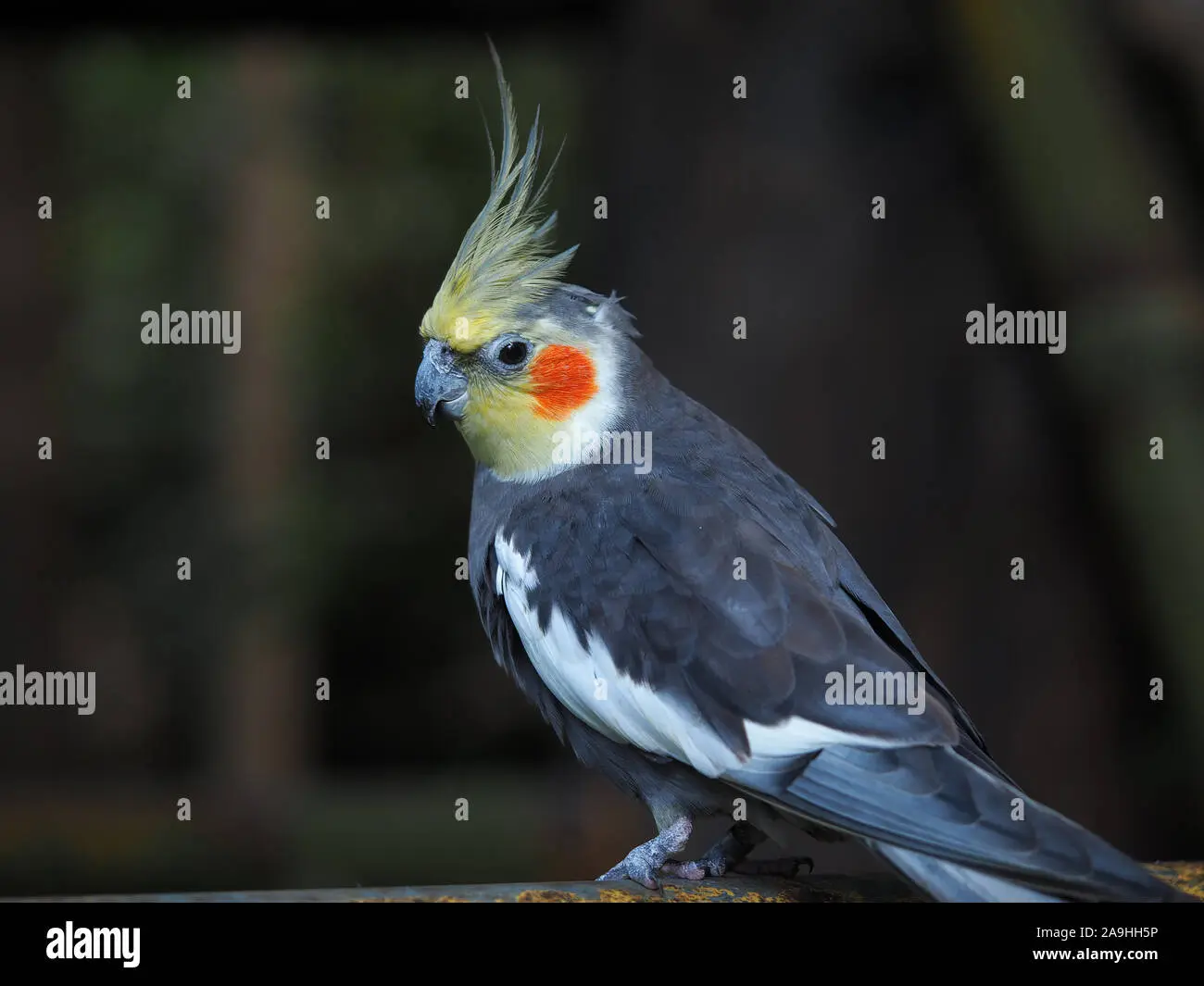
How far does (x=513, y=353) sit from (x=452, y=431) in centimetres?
560

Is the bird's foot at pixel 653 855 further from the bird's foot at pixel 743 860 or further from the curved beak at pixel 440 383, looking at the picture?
the curved beak at pixel 440 383

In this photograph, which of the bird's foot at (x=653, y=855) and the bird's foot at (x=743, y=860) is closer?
the bird's foot at (x=653, y=855)

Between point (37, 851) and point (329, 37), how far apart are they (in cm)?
374

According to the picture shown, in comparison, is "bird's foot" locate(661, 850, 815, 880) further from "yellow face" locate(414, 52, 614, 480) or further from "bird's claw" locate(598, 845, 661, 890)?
"yellow face" locate(414, 52, 614, 480)

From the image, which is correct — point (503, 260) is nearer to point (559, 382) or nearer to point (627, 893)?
point (559, 382)

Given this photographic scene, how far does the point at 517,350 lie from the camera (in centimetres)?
332

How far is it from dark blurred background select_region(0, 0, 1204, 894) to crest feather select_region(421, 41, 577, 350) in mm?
1255

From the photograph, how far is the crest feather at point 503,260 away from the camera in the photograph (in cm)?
322

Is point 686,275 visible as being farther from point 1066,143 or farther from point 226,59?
point 226,59

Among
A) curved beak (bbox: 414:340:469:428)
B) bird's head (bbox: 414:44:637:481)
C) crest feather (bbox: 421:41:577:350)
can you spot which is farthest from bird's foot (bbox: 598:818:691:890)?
crest feather (bbox: 421:41:577:350)

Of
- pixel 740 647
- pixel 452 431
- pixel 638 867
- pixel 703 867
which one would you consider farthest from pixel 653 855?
pixel 452 431

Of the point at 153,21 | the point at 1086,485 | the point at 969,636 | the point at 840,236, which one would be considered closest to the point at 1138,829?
the point at 969,636

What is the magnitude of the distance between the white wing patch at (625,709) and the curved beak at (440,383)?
16.5 inches

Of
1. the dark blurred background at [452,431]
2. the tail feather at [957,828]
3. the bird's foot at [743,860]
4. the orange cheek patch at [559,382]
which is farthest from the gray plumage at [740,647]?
the dark blurred background at [452,431]
